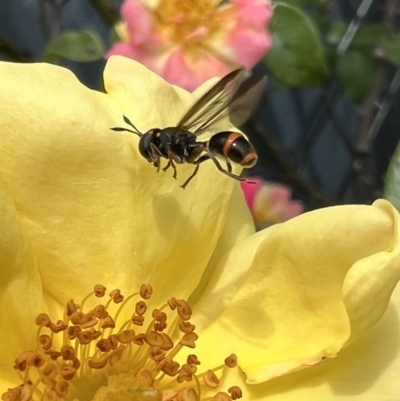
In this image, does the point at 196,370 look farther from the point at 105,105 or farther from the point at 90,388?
the point at 105,105

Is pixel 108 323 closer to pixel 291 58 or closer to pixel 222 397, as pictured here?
pixel 222 397


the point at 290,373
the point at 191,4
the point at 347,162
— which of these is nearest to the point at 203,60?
the point at 191,4

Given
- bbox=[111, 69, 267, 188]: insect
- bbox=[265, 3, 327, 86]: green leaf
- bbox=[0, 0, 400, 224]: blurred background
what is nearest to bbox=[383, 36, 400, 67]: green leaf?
bbox=[0, 0, 400, 224]: blurred background

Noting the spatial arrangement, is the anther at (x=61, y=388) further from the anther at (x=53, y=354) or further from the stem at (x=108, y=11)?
the stem at (x=108, y=11)

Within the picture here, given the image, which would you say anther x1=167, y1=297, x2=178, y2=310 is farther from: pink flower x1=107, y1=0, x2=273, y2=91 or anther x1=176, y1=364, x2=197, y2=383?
pink flower x1=107, y1=0, x2=273, y2=91

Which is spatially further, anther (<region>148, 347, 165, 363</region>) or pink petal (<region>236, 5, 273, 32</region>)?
pink petal (<region>236, 5, 273, 32</region>)

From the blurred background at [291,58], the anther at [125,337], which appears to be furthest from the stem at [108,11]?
the anther at [125,337]
